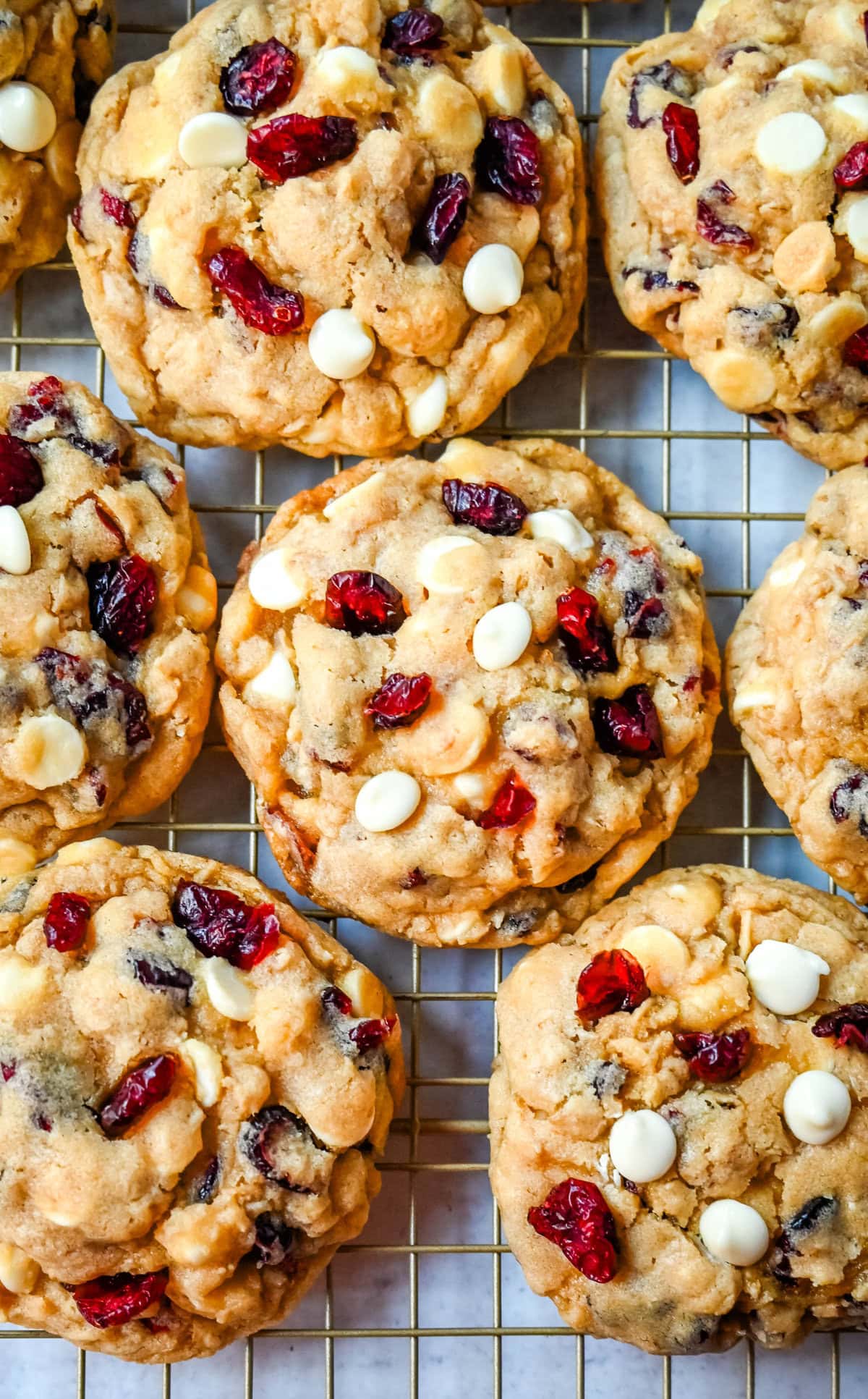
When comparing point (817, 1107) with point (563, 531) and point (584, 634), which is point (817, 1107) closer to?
point (584, 634)

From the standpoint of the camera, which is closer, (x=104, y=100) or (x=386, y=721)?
(x=386, y=721)

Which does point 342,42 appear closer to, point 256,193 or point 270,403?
point 256,193

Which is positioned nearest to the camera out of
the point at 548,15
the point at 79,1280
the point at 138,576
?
the point at 79,1280

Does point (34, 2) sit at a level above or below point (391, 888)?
above

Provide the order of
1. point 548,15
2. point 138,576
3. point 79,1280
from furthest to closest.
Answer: point 548,15 → point 138,576 → point 79,1280

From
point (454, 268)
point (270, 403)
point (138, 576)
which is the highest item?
point (454, 268)

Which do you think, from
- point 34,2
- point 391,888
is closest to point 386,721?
point 391,888

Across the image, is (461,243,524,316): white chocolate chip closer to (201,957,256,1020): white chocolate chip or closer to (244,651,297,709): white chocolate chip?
(244,651,297,709): white chocolate chip

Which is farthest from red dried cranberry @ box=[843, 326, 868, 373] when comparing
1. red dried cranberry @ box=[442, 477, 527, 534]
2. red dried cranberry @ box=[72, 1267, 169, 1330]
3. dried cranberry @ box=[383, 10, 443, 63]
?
red dried cranberry @ box=[72, 1267, 169, 1330]
